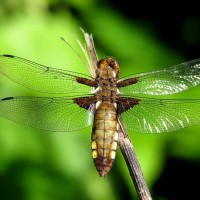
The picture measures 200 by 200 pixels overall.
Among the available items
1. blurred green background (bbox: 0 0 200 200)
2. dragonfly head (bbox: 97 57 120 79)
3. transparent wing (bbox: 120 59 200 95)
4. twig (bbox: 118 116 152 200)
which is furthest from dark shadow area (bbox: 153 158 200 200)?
twig (bbox: 118 116 152 200)

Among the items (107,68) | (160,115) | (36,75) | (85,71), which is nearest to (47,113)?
(36,75)

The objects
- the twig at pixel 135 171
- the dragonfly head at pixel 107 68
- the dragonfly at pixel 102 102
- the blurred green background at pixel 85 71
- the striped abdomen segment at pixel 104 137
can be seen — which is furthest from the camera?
the blurred green background at pixel 85 71

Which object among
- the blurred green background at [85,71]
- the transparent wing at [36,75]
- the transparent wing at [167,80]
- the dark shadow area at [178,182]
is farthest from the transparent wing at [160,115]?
the dark shadow area at [178,182]

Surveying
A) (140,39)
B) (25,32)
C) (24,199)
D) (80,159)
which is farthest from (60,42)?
(24,199)

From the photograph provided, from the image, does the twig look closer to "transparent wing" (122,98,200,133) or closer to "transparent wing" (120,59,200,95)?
"transparent wing" (122,98,200,133)

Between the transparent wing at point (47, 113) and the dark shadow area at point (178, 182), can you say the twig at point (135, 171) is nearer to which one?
the transparent wing at point (47, 113)

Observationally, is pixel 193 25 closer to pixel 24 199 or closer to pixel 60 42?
pixel 60 42
